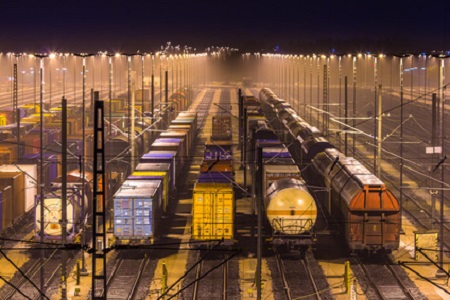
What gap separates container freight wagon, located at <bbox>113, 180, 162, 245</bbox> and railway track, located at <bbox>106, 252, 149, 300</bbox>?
78 cm

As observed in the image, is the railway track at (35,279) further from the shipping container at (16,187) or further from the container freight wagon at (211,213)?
the container freight wagon at (211,213)

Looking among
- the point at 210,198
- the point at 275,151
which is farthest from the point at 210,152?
the point at 210,198

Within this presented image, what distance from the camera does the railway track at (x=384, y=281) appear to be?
2918 centimetres

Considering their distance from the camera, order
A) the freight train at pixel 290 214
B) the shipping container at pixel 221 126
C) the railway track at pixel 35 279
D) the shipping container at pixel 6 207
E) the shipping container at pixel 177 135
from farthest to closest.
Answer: the shipping container at pixel 221 126 → the shipping container at pixel 177 135 → the shipping container at pixel 6 207 → the freight train at pixel 290 214 → the railway track at pixel 35 279

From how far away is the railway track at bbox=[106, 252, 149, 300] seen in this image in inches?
1156

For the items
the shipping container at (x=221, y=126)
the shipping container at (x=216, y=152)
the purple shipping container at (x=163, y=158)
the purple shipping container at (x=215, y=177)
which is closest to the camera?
the purple shipping container at (x=215, y=177)

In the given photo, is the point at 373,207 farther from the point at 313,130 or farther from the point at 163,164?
the point at 313,130

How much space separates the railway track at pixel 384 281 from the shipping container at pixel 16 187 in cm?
1396

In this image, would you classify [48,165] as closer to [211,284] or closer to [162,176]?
[162,176]

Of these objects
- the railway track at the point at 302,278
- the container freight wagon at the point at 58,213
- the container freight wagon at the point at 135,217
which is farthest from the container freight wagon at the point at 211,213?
the container freight wagon at the point at 58,213

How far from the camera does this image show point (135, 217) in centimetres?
3381

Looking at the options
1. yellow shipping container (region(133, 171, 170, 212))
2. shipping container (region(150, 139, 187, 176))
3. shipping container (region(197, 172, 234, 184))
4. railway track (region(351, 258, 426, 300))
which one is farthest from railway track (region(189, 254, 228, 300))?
shipping container (region(150, 139, 187, 176))

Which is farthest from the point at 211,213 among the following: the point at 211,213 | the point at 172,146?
the point at 172,146

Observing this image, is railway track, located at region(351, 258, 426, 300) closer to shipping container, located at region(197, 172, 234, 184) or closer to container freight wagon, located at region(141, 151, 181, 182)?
shipping container, located at region(197, 172, 234, 184)
